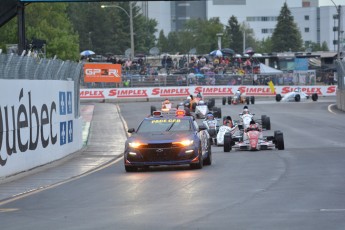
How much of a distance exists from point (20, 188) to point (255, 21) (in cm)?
14954

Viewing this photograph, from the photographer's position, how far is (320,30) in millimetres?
167875

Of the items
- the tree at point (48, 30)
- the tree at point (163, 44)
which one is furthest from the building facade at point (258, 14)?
the tree at point (48, 30)

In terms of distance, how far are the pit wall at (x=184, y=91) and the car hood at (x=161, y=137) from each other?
5010 centimetres

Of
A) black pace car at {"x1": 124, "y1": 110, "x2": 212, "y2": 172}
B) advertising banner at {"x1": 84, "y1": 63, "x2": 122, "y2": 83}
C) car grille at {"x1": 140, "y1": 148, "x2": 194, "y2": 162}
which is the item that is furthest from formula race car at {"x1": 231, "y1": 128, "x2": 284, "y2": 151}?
advertising banner at {"x1": 84, "y1": 63, "x2": 122, "y2": 83}

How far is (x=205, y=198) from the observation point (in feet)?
48.4

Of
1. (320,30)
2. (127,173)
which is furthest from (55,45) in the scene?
(320,30)

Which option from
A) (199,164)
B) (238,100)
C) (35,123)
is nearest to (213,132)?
(35,123)

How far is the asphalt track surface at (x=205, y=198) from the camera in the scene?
12.1 metres

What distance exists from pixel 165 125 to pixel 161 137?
1.19 m

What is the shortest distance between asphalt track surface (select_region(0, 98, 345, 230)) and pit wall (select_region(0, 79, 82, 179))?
181 cm

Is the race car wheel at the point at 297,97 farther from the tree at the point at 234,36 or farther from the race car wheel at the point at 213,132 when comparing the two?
the tree at the point at 234,36

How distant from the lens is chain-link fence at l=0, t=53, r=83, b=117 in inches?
832

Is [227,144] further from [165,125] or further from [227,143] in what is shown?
[165,125]

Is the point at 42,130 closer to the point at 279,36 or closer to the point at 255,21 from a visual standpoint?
the point at 279,36
